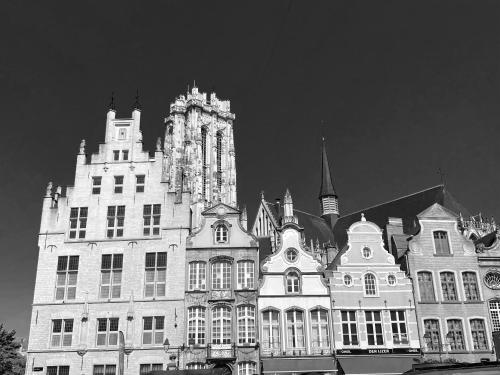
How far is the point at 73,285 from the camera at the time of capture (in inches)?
1219

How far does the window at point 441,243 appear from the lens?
3288cm

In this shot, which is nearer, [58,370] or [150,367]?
[150,367]

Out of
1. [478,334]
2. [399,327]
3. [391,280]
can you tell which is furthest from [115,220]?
[478,334]

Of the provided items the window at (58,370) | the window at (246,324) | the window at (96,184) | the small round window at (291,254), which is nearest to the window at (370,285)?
the small round window at (291,254)

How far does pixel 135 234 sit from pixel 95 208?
2981 mm

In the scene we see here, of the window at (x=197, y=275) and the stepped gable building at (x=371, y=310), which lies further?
the window at (x=197, y=275)

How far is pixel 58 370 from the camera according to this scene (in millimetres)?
29250

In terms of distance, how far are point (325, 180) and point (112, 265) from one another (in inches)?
1558

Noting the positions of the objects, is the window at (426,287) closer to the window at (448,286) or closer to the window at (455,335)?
the window at (448,286)

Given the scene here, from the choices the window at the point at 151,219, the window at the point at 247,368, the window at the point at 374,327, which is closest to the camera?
the window at the point at 247,368

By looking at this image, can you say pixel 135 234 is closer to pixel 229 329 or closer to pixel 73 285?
pixel 73 285

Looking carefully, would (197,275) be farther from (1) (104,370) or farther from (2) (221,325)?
(1) (104,370)

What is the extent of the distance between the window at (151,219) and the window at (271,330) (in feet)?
25.9

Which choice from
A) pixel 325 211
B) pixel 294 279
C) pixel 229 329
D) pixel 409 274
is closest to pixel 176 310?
pixel 229 329
